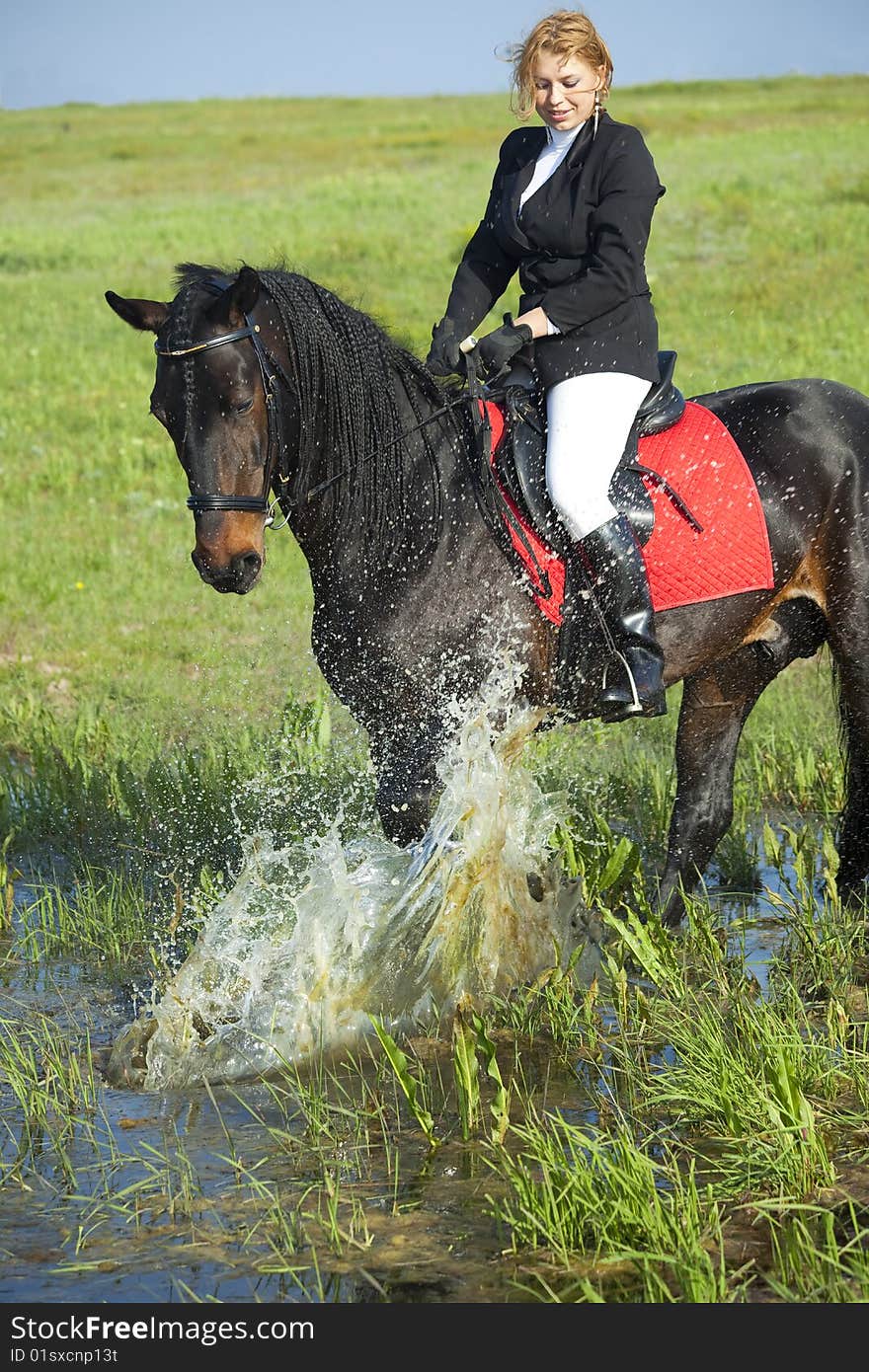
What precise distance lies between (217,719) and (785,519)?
12.2ft

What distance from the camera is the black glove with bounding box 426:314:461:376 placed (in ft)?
15.9

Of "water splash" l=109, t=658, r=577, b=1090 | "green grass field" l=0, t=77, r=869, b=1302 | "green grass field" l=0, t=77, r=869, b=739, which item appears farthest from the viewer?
"green grass field" l=0, t=77, r=869, b=739

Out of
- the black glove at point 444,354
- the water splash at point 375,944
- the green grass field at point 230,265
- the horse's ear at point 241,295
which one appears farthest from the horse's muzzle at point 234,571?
the green grass field at point 230,265

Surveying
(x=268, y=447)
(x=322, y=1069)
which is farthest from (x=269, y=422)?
(x=322, y=1069)

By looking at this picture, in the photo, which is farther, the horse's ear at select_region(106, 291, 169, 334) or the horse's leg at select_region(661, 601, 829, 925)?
Result: the horse's leg at select_region(661, 601, 829, 925)

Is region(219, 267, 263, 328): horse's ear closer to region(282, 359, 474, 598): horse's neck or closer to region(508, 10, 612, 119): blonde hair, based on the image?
region(282, 359, 474, 598): horse's neck

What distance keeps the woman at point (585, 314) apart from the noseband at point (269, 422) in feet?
2.30

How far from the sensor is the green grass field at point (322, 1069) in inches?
129

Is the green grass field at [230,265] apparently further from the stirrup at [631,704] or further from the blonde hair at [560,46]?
the stirrup at [631,704]

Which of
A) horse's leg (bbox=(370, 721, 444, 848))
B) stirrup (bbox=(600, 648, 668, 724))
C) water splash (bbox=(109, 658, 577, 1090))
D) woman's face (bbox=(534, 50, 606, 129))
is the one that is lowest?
water splash (bbox=(109, 658, 577, 1090))

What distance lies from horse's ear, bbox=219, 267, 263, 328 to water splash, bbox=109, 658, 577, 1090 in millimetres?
1309

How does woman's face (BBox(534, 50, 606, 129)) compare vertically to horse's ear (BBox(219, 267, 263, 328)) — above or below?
above

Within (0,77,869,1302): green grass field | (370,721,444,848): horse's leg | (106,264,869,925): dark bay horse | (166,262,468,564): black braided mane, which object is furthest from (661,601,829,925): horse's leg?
(166,262,468,564): black braided mane
